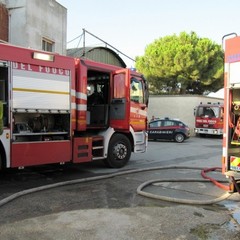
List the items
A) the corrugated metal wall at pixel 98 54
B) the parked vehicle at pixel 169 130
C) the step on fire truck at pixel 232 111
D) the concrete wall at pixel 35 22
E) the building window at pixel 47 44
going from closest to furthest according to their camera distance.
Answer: the step on fire truck at pixel 232 111 < the concrete wall at pixel 35 22 < the building window at pixel 47 44 < the parked vehicle at pixel 169 130 < the corrugated metal wall at pixel 98 54

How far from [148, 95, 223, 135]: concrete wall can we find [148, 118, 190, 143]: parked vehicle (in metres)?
7.86

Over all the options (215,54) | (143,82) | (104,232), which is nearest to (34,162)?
(104,232)

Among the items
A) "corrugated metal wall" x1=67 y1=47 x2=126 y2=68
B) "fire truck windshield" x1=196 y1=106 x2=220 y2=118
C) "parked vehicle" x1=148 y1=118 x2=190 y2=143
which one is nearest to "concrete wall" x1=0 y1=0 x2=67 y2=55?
"corrugated metal wall" x1=67 y1=47 x2=126 y2=68

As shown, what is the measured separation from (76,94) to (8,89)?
82.0 inches

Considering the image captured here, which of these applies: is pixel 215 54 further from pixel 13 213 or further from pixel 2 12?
pixel 13 213

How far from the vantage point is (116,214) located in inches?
247

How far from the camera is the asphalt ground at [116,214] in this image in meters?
5.33

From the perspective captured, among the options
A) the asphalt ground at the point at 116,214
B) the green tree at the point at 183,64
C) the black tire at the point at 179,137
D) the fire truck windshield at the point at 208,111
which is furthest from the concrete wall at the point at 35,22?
the green tree at the point at 183,64

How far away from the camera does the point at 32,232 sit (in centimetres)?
530

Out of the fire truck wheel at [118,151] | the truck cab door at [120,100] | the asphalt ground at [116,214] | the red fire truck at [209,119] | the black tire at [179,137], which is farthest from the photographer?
the red fire truck at [209,119]

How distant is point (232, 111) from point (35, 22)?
1259cm

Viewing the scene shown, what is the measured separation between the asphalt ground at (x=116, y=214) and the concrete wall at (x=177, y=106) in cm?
2379

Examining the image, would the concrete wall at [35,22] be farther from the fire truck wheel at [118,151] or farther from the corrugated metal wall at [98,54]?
the fire truck wheel at [118,151]

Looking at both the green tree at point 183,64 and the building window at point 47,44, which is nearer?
the building window at point 47,44
